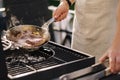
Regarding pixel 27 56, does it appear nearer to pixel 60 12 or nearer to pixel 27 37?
pixel 27 37

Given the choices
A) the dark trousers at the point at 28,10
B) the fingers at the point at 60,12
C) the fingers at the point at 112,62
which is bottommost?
the dark trousers at the point at 28,10

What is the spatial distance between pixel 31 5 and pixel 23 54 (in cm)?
157

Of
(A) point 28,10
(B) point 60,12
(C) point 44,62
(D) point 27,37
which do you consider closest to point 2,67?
(C) point 44,62

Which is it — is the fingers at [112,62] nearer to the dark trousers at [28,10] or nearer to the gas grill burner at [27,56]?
the gas grill burner at [27,56]

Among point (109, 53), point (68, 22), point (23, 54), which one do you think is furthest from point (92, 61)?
point (68, 22)

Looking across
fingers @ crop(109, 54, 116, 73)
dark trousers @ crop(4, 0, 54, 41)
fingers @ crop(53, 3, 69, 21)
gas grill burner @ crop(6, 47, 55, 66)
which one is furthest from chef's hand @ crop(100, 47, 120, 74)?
dark trousers @ crop(4, 0, 54, 41)

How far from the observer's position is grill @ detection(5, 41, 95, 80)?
1.14 meters

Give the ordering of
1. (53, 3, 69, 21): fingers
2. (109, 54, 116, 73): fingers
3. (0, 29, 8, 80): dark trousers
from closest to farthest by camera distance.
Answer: (0, 29, 8, 80): dark trousers
(109, 54, 116, 73): fingers
(53, 3, 69, 21): fingers

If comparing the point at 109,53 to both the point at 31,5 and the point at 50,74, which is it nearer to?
the point at 50,74

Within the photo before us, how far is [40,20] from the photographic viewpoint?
2953 millimetres

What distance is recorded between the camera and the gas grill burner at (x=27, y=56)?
127 centimetres

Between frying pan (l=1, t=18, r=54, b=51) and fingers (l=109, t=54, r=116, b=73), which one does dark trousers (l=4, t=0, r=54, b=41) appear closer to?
frying pan (l=1, t=18, r=54, b=51)

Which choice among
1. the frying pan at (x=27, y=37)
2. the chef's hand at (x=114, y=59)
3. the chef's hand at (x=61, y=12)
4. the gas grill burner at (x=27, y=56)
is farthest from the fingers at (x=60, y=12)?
the chef's hand at (x=114, y=59)

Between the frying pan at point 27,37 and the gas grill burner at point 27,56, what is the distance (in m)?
0.03
